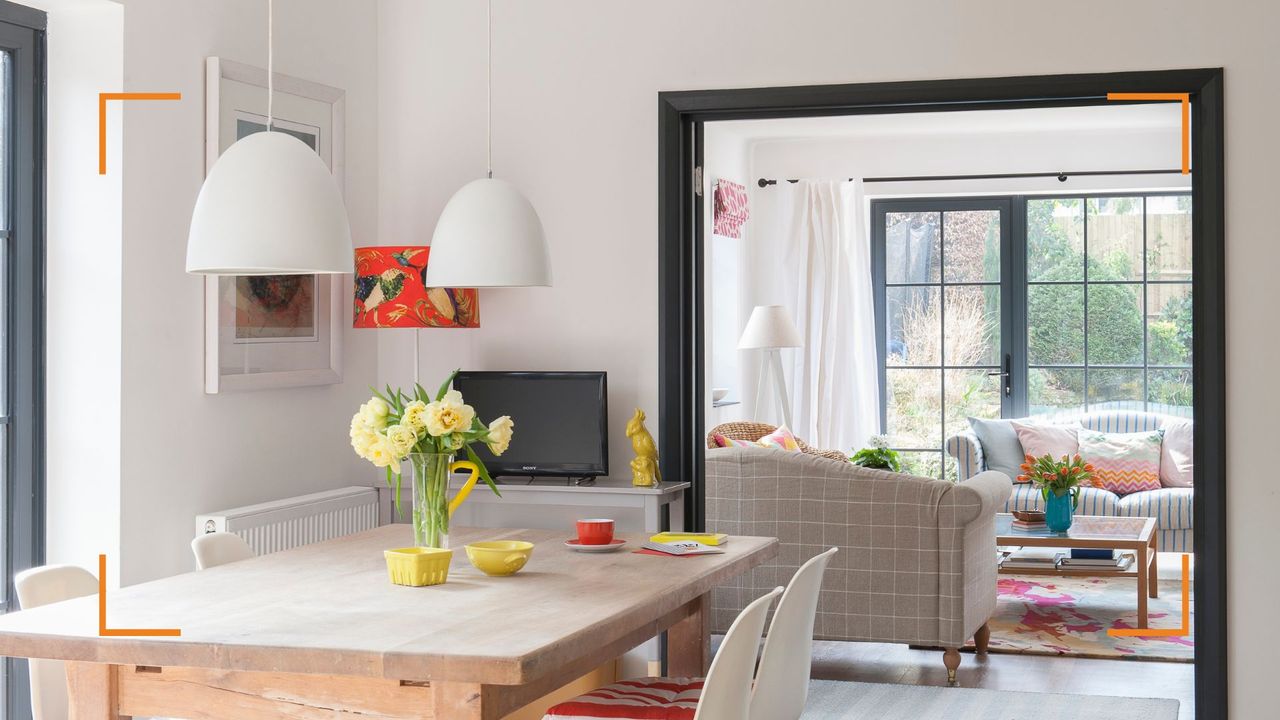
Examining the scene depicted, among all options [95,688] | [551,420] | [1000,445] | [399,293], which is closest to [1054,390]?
[1000,445]

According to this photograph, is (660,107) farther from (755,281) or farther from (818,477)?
(755,281)

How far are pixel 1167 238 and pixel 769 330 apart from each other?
264cm

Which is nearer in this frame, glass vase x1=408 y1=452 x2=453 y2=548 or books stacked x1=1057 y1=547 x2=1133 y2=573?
glass vase x1=408 y1=452 x2=453 y2=548

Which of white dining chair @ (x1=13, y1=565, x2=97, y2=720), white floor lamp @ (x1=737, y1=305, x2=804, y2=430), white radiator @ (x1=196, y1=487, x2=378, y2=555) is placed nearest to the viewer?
white dining chair @ (x1=13, y1=565, x2=97, y2=720)

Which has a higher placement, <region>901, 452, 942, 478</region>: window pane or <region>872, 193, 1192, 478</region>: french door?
<region>872, 193, 1192, 478</region>: french door

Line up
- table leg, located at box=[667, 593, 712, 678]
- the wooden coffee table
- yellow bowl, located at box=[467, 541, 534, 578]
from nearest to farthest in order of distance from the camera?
yellow bowl, located at box=[467, 541, 534, 578]
table leg, located at box=[667, 593, 712, 678]
the wooden coffee table

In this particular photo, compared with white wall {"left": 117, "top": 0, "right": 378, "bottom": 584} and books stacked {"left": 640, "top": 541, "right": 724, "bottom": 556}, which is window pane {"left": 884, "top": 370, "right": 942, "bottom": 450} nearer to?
white wall {"left": 117, "top": 0, "right": 378, "bottom": 584}

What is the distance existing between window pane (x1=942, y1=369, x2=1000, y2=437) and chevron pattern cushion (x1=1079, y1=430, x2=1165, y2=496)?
86cm

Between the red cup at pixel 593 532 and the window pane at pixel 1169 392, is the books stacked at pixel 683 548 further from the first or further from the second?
the window pane at pixel 1169 392

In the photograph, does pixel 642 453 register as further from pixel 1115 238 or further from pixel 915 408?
pixel 1115 238

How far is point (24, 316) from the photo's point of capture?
3410 millimetres

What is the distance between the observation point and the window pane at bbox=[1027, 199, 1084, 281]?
8.28m

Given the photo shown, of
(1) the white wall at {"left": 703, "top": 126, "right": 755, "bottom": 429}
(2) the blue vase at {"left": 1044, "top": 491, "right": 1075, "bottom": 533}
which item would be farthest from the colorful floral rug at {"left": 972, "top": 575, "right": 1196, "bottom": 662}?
(1) the white wall at {"left": 703, "top": 126, "right": 755, "bottom": 429}

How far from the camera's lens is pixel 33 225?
3.43 meters
